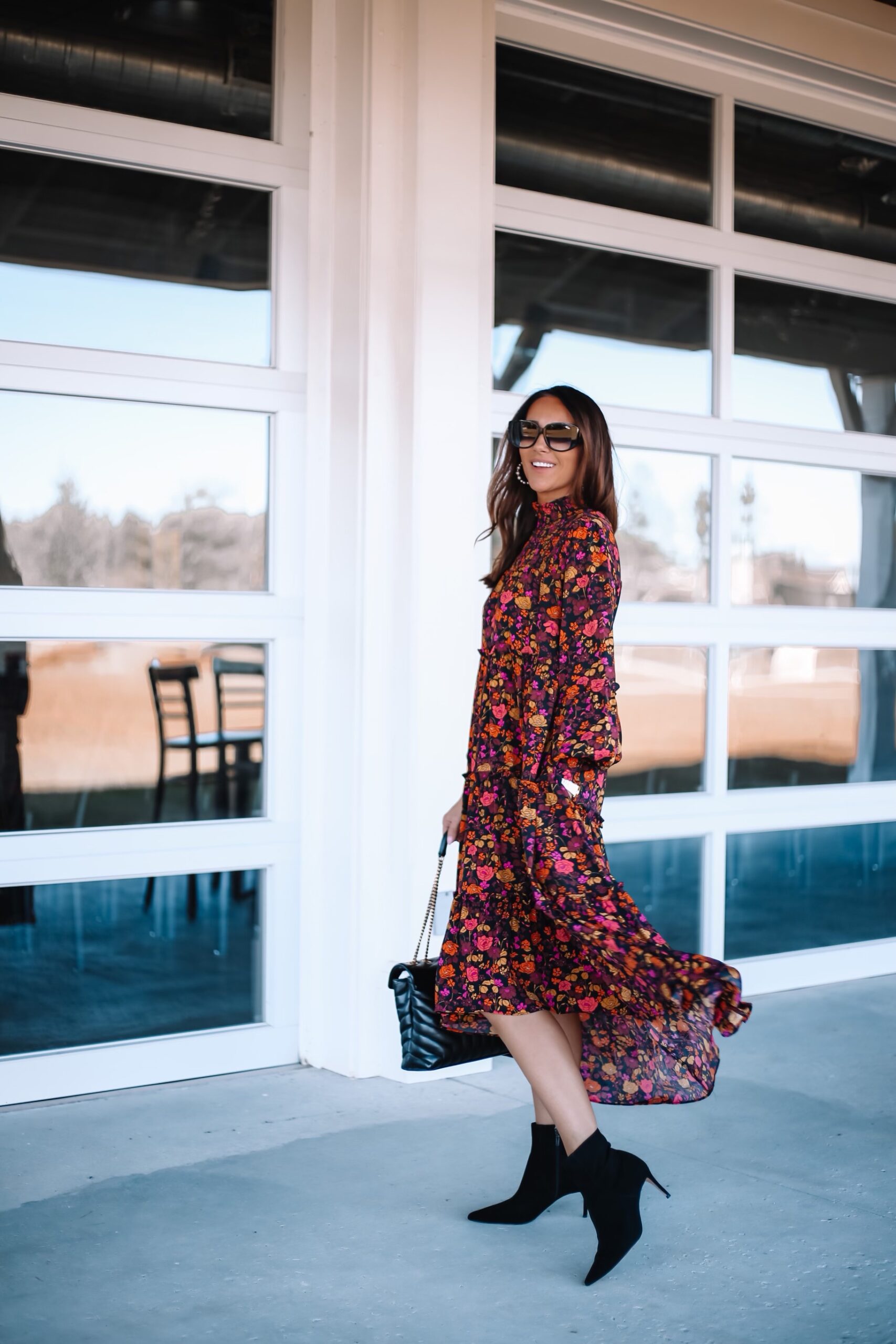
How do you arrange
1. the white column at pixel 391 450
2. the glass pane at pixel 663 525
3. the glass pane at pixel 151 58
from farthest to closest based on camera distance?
the glass pane at pixel 663 525, the white column at pixel 391 450, the glass pane at pixel 151 58

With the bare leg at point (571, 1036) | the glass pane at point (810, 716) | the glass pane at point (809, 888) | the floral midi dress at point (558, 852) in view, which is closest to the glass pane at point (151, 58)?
the floral midi dress at point (558, 852)

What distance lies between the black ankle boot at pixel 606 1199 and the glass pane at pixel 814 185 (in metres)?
2.77

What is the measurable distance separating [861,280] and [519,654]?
8.29 ft

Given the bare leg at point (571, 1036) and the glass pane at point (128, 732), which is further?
the glass pane at point (128, 732)

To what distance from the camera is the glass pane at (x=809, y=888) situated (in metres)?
3.77

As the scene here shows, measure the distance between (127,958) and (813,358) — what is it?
2679 mm

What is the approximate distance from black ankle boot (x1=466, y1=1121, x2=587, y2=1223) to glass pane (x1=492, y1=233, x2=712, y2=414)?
6.35 ft

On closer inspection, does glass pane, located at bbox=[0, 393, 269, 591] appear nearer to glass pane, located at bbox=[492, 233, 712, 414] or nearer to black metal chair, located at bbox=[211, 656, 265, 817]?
black metal chair, located at bbox=[211, 656, 265, 817]

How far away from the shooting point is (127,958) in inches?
114

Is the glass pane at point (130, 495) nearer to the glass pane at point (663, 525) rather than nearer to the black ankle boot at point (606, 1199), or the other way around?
the glass pane at point (663, 525)

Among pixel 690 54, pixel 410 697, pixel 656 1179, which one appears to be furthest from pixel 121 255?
pixel 656 1179

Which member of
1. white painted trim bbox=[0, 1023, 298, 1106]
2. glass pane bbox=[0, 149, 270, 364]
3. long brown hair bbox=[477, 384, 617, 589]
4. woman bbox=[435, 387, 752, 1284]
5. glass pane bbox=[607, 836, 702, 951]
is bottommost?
white painted trim bbox=[0, 1023, 298, 1106]

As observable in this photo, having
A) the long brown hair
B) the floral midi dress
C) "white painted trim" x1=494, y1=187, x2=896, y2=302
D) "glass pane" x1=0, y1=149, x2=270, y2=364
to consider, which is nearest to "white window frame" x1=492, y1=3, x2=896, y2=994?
"white painted trim" x1=494, y1=187, x2=896, y2=302

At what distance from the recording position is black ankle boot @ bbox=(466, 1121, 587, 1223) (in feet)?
7.08
